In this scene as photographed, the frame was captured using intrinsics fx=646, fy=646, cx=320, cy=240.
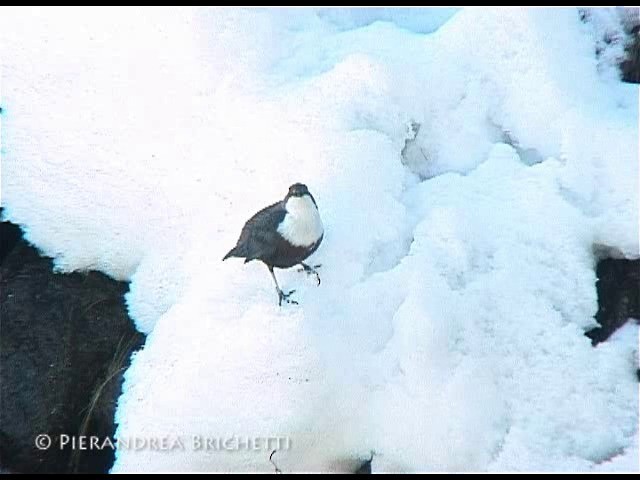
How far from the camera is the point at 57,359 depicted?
9.57 feet

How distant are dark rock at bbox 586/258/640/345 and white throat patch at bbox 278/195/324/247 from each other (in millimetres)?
1174

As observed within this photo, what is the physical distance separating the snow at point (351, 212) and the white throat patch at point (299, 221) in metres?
0.25

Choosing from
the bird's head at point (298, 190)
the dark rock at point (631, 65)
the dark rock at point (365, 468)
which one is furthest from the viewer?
the dark rock at point (631, 65)

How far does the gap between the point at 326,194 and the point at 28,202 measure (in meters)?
1.54

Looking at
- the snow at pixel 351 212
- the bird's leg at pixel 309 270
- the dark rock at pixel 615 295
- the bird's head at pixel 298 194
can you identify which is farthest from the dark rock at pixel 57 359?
the dark rock at pixel 615 295

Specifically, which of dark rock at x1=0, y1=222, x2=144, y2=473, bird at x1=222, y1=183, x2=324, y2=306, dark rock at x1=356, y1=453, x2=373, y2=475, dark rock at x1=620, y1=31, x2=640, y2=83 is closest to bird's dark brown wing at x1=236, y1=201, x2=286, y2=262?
bird at x1=222, y1=183, x2=324, y2=306

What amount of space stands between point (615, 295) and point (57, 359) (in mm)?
2437

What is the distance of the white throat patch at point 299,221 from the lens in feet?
8.36

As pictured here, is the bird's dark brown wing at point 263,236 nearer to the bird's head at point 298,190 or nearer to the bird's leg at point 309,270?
the bird's head at point 298,190

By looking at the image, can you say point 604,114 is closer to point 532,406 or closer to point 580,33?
point 580,33

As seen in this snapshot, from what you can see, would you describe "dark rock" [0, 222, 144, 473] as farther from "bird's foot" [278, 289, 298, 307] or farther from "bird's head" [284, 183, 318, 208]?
"bird's head" [284, 183, 318, 208]

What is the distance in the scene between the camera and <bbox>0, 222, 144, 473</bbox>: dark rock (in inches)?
109

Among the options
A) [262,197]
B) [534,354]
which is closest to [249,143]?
[262,197]

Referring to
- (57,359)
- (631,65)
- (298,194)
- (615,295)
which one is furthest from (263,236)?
(631,65)
